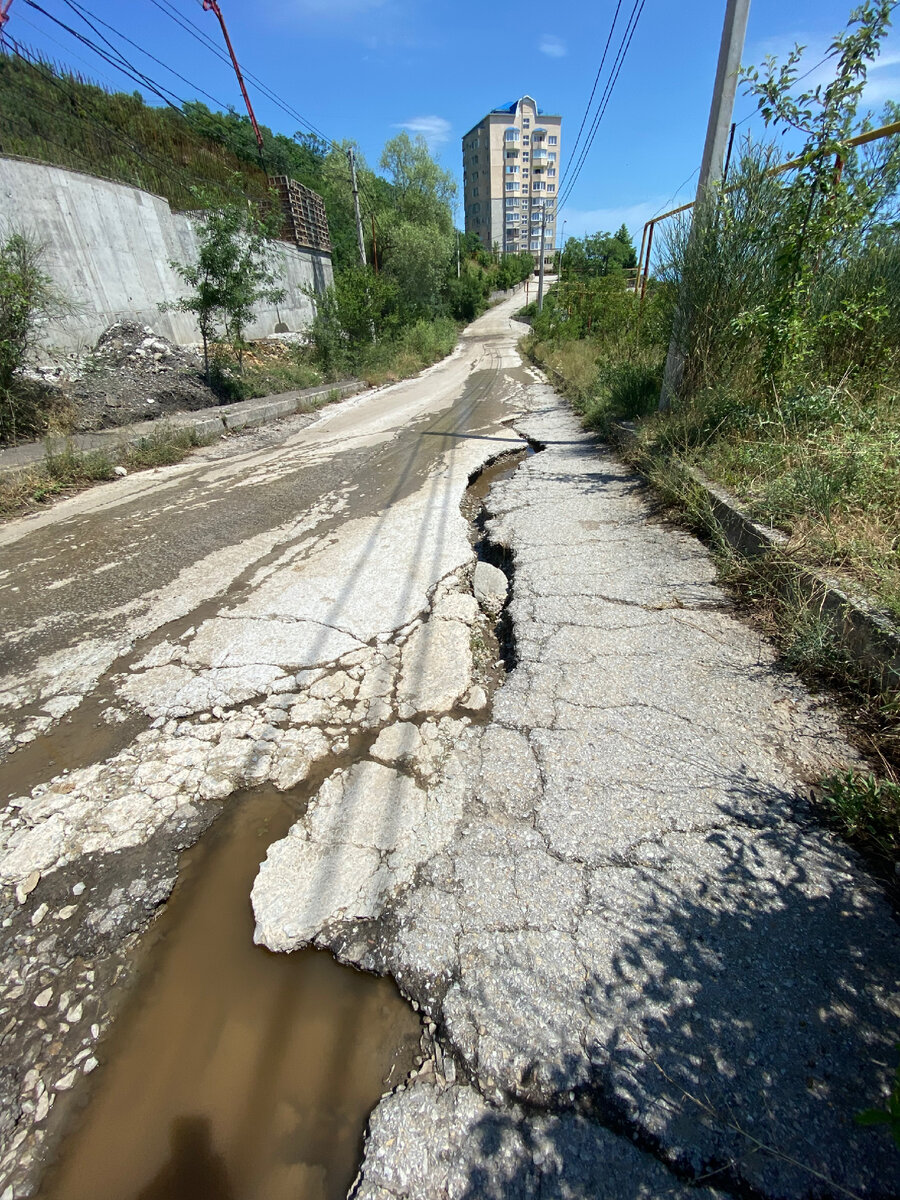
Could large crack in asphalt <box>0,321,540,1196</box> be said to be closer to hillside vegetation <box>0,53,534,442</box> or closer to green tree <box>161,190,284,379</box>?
hillside vegetation <box>0,53,534,442</box>

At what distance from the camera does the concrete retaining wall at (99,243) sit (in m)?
7.81

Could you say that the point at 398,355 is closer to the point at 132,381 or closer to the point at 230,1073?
the point at 132,381

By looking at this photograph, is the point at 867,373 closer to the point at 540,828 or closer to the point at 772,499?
the point at 772,499

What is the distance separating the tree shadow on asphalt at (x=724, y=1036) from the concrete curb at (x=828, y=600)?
90 centimetres

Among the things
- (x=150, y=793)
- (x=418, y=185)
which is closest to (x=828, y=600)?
(x=150, y=793)

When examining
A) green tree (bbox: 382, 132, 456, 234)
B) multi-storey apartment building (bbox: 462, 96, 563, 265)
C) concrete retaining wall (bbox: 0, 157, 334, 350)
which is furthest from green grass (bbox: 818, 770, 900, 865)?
multi-storey apartment building (bbox: 462, 96, 563, 265)

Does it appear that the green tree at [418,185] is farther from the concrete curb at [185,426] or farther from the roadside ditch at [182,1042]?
the roadside ditch at [182,1042]

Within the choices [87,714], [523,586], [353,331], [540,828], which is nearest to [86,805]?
[87,714]

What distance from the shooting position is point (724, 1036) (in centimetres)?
121

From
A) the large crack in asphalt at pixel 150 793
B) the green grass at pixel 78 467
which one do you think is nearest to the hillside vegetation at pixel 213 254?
the green grass at pixel 78 467

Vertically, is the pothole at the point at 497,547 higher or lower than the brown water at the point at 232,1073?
higher

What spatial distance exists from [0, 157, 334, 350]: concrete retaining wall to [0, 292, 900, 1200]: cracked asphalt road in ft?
23.1

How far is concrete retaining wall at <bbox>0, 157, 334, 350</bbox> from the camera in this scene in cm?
781

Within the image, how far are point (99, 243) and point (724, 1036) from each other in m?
12.3
